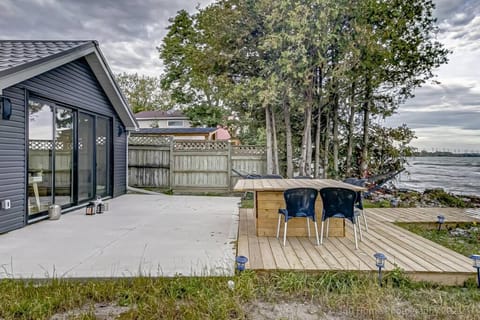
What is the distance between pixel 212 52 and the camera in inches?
310

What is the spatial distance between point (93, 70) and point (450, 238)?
722cm

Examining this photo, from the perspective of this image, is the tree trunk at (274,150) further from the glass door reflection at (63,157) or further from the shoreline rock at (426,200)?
the glass door reflection at (63,157)

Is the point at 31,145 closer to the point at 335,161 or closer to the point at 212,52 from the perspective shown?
the point at 212,52

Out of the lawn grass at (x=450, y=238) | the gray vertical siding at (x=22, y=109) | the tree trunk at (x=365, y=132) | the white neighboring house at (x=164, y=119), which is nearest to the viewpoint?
the lawn grass at (x=450, y=238)

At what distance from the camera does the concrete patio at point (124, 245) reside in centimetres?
299

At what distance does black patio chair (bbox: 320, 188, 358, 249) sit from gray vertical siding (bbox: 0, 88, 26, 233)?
14.0 feet

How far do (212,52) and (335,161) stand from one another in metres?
4.39

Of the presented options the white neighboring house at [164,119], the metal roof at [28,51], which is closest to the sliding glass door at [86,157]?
the metal roof at [28,51]

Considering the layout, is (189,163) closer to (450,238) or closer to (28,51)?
(28,51)

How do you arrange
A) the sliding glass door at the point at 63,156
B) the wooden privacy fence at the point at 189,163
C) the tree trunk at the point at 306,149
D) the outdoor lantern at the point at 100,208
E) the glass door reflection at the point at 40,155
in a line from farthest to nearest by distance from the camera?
the wooden privacy fence at the point at 189,163 < the tree trunk at the point at 306,149 < the outdoor lantern at the point at 100,208 < the sliding glass door at the point at 63,156 < the glass door reflection at the point at 40,155

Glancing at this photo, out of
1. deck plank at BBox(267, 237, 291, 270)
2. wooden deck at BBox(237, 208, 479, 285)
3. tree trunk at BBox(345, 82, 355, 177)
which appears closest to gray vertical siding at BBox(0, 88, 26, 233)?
wooden deck at BBox(237, 208, 479, 285)

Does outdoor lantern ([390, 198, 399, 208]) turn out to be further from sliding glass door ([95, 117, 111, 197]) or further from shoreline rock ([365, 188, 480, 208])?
sliding glass door ([95, 117, 111, 197])

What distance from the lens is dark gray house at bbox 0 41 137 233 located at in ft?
14.3

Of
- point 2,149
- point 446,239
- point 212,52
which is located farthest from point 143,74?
point 446,239
